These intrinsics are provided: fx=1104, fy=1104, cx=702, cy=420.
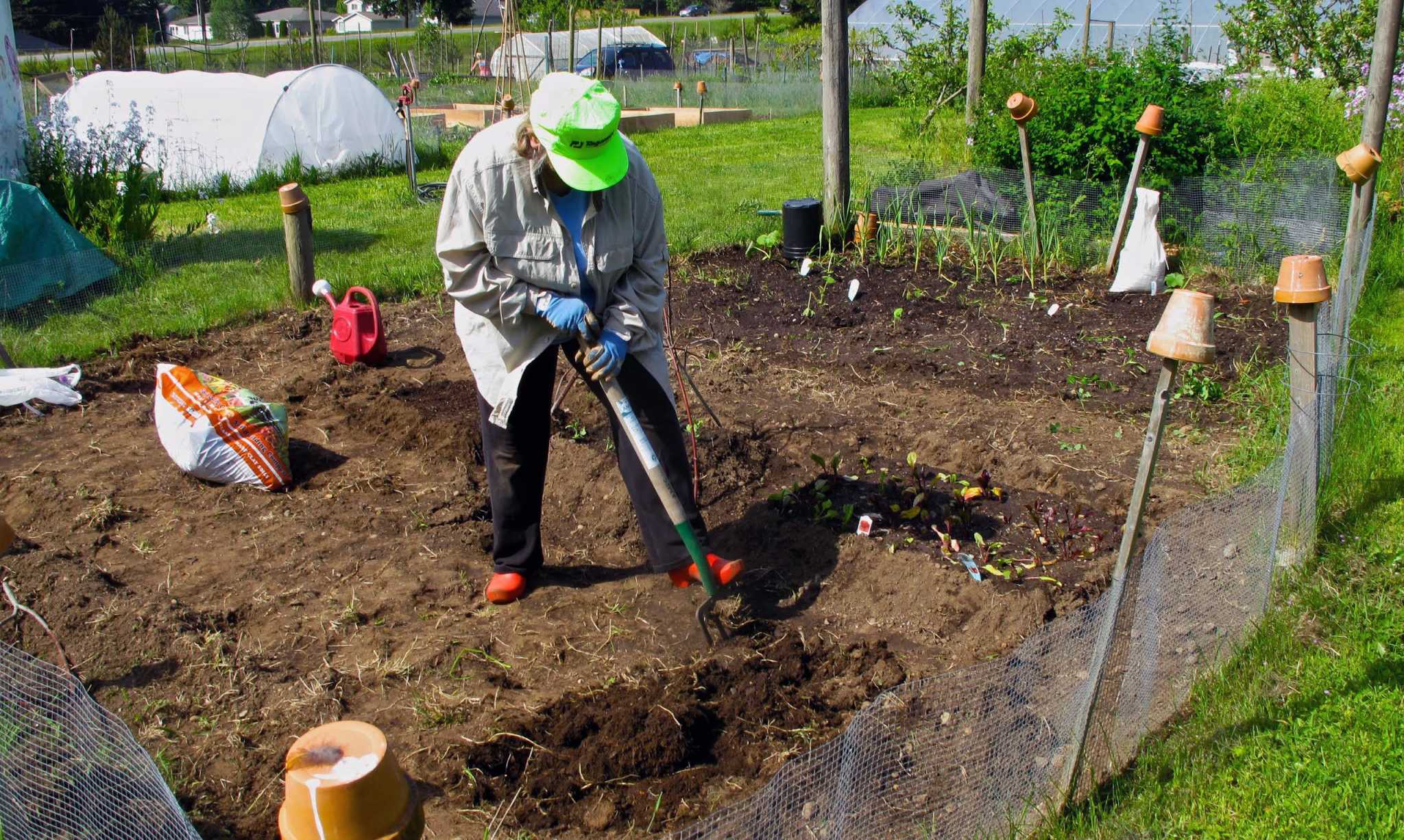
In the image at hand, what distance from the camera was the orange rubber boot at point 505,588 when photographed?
3.89m

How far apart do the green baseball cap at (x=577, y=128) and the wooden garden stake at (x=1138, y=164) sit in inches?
178

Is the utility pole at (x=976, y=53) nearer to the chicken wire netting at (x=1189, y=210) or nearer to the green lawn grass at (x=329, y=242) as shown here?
the green lawn grass at (x=329, y=242)

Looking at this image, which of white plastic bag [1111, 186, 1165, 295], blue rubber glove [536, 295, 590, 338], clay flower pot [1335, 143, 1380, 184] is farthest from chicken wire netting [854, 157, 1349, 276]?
blue rubber glove [536, 295, 590, 338]

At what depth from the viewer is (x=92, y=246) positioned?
740cm

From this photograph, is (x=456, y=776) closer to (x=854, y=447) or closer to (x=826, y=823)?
(x=826, y=823)

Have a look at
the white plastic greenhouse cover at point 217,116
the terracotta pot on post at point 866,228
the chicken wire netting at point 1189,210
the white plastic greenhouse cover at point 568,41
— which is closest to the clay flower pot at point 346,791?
the chicken wire netting at point 1189,210

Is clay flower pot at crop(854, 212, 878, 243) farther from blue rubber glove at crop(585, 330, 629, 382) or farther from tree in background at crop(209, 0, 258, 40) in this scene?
tree in background at crop(209, 0, 258, 40)

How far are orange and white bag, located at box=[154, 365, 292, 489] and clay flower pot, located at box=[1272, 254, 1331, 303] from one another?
12.6 feet

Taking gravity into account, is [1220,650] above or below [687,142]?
below

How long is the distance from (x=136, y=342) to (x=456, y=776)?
4.50m

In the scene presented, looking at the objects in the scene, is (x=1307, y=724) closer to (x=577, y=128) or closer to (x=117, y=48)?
(x=577, y=128)

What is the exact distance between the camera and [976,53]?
11.9m

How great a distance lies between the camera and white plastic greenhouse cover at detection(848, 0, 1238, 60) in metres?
26.1

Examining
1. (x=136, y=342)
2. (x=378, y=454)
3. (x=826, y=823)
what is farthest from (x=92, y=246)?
(x=826, y=823)
